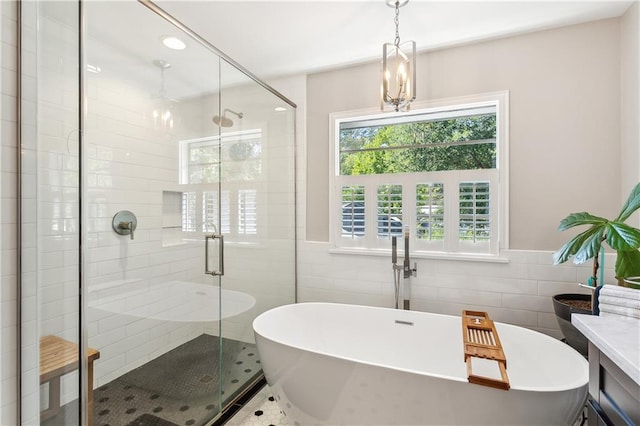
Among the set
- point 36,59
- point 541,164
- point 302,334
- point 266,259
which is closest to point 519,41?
point 541,164

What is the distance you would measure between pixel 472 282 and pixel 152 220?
2.28 m

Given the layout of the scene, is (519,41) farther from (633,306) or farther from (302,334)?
(302,334)

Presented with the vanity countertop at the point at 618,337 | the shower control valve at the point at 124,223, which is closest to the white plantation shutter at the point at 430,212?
the vanity countertop at the point at 618,337

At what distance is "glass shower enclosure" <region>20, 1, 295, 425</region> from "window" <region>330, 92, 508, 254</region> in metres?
0.65

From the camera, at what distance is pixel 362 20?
2.02 m

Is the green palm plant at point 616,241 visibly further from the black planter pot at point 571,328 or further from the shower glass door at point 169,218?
the shower glass door at point 169,218

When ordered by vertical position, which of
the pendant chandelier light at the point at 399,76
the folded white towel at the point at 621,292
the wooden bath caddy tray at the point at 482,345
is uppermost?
the pendant chandelier light at the point at 399,76

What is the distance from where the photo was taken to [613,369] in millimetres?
873

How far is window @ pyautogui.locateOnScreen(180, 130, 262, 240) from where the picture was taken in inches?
75.5

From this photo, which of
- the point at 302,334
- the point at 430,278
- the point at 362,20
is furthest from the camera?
the point at 430,278

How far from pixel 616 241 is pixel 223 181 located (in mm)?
2230

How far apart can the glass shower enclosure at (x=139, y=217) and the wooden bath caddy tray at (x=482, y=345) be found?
1.51 m

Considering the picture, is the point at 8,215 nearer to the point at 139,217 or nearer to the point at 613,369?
A: the point at 139,217

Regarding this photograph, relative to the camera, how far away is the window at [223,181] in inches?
75.5
